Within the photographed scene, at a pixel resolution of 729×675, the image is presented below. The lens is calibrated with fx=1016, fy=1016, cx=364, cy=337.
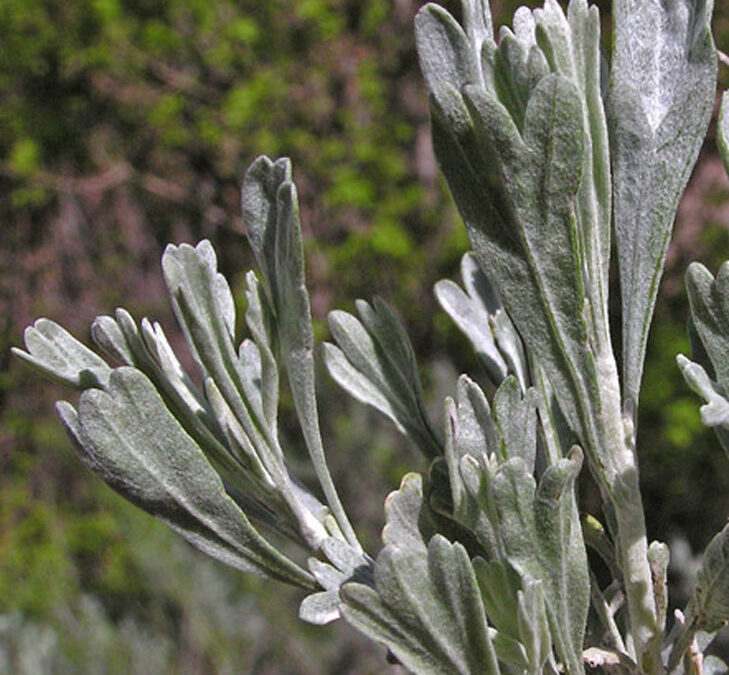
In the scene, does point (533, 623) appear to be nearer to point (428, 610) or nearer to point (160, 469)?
point (428, 610)

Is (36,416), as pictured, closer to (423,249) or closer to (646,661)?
(423,249)

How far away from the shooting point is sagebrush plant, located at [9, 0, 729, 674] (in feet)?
1.70

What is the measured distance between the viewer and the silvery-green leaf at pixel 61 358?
0.61 metres

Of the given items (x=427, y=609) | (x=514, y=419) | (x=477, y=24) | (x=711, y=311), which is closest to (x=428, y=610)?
(x=427, y=609)

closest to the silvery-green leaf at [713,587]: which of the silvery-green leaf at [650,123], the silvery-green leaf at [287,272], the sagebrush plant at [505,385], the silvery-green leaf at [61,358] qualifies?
the sagebrush plant at [505,385]

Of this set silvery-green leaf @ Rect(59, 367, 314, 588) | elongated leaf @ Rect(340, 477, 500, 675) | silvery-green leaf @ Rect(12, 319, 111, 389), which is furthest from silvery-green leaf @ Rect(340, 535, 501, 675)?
silvery-green leaf @ Rect(12, 319, 111, 389)

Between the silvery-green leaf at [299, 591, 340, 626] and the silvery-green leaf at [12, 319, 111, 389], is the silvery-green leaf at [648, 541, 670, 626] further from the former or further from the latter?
the silvery-green leaf at [12, 319, 111, 389]

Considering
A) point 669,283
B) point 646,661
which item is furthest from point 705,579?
point 669,283

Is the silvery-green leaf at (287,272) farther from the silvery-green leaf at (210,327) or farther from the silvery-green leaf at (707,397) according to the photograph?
the silvery-green leaf at (707,397)

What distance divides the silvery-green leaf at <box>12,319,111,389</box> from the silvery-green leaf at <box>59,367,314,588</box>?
3 centimetres

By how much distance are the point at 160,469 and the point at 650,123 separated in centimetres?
34

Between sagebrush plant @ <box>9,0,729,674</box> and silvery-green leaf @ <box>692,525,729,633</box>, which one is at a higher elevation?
sagebrush plant @ <box>9,0,729,674</box>

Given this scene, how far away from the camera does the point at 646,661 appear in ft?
1.90

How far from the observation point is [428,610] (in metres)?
0.51
